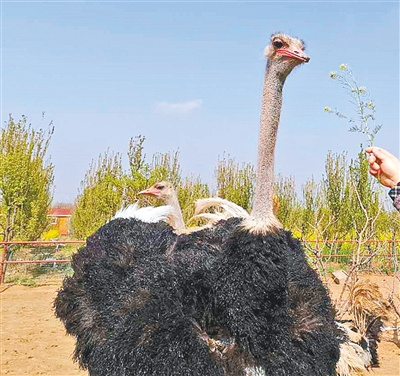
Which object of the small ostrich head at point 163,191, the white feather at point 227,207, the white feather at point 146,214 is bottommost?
the white feather at point 146,214

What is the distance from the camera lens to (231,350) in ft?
6.76

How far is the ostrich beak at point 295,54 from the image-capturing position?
8.02 feet

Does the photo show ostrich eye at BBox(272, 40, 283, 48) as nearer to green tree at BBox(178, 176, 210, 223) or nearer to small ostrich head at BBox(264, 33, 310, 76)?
small ostrich head at BBox(264, 33, 310, 76)

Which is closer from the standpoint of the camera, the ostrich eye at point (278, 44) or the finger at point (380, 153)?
the finger at point (380, 153)

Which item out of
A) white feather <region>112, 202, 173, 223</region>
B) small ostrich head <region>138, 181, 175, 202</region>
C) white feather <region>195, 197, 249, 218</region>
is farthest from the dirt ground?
small ostrich head <region>138, 181, 175, 202</region>

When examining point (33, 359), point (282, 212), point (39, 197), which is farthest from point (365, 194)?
point (33, 359)

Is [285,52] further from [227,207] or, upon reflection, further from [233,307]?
[227,207]

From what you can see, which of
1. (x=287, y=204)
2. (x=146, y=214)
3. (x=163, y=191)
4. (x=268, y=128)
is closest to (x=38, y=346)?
(x=146, y=214)

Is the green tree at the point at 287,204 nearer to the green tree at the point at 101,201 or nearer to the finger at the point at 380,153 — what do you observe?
the green tree at the point at 101,201

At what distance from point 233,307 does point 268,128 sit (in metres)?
0.89

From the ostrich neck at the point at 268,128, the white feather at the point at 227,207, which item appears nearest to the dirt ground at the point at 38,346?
the white feather at the point at 227,207

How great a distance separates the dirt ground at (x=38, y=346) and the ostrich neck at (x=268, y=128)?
7.83ft

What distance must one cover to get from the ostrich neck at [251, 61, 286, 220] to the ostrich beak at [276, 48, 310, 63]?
0.08m

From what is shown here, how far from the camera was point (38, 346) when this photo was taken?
459 centimetres
